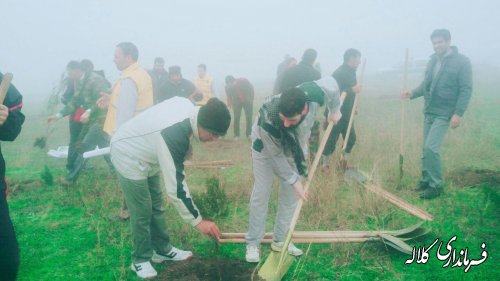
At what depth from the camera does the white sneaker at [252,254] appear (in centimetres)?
348

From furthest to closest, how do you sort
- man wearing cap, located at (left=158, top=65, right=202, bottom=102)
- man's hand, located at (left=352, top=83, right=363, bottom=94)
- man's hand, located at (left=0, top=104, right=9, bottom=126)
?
1. man wearing cap, located at (left=158, top=65, right=202, bottom=102)
2. man's hand, located at (left=352, top=83, right=363, bottom=94)
3. man's hand, located at (left=0, top=104, right=9, bottom=126)

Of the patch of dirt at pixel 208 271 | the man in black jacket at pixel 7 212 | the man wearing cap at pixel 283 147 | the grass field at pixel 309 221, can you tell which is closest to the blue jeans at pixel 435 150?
the grass field at pixel 309 221

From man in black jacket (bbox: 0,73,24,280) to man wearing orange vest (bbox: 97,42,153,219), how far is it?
61.7 inches

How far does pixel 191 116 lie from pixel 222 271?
1.44m

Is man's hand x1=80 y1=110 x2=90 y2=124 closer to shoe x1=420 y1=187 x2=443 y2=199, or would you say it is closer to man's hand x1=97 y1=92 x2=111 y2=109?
man's hand x1=97 y1=92 x2=111 y2=109

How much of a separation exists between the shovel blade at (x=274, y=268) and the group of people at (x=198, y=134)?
26cm

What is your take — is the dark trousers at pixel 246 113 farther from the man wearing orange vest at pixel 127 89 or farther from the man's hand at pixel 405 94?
the man wearing orange vest at pixel 127 89

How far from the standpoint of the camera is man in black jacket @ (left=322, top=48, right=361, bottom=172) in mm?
5891

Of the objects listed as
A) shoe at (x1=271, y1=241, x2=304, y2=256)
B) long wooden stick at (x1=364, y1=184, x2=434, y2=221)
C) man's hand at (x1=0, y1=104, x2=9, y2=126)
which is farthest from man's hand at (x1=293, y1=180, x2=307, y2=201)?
man's hand at (x1=0, y1=104, x2=9, y2=126)

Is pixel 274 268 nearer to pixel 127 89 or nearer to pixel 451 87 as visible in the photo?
pixel 127 89

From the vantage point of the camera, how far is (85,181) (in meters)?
6.16

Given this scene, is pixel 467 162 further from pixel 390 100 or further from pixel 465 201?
pixel 390 100

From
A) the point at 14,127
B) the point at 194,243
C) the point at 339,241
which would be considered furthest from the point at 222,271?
the point at 14,127

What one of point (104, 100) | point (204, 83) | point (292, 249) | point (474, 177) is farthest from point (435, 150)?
point (204, 83)
